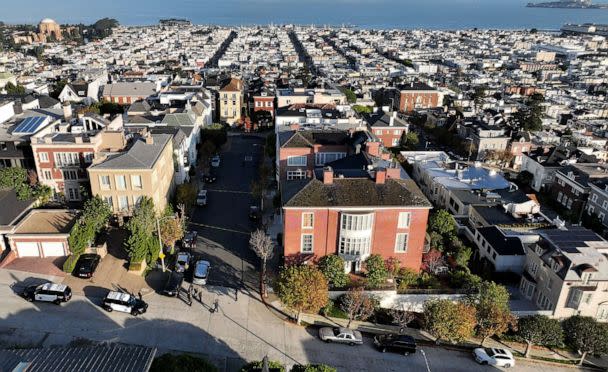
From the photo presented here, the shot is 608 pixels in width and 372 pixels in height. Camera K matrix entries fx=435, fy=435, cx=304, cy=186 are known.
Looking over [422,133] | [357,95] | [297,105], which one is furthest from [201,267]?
[357,95]

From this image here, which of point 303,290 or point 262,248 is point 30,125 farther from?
point 303,290

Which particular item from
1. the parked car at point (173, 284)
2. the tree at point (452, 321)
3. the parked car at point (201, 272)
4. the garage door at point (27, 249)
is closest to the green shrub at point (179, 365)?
the parked car at point (173, 284)

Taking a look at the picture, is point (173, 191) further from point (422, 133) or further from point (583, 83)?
point (583, 83)

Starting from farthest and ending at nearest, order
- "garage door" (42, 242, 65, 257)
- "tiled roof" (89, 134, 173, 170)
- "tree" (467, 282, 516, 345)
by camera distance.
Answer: "tiled roof" (89, 134, 173, 170) < "garage door" (42, 242, 65, 257) < "tree" (467, 282, 516, 345)

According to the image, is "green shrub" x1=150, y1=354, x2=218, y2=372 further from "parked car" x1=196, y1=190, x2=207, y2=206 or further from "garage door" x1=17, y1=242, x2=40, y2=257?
"parked car" x1=196, y1=190, x2=207, y2=206

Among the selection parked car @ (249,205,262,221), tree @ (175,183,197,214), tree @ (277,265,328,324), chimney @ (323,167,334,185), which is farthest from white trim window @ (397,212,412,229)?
tree @ (175,183,197,214)

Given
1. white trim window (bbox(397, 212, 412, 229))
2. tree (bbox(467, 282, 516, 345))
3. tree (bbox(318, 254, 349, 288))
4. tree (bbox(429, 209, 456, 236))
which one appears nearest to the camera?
tree (bbox(467, 282, 516, 345))

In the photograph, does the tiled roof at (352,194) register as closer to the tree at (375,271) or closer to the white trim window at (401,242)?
the white trim window at (401,242)
